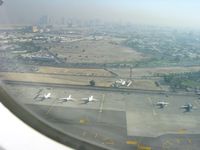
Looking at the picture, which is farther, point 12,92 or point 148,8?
point 12,92

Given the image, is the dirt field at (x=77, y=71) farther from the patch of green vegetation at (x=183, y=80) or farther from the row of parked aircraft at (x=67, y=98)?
the patch of green vegetation at (x=183, y=80)

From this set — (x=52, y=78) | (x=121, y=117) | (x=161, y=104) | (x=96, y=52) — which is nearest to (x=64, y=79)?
(x=52, y=78)

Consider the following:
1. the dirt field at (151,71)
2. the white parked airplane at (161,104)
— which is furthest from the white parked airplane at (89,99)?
the white parked airplane at (161,104)

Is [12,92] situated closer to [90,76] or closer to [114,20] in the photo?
[90,76]

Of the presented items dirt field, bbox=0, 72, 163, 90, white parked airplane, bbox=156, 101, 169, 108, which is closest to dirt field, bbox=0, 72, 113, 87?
dirt field, bbox=0, 72, 163, 90

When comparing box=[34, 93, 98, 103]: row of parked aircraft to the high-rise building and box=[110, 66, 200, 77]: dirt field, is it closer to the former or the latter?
box=[110, 66, 200, 77]: dirt field

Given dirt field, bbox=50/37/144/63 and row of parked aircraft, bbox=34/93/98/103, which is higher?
dirt field, bbox=50/37/144/63

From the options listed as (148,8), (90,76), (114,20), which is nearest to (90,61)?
(90,76)

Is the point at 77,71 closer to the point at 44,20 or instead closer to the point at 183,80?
the point at 44,20
